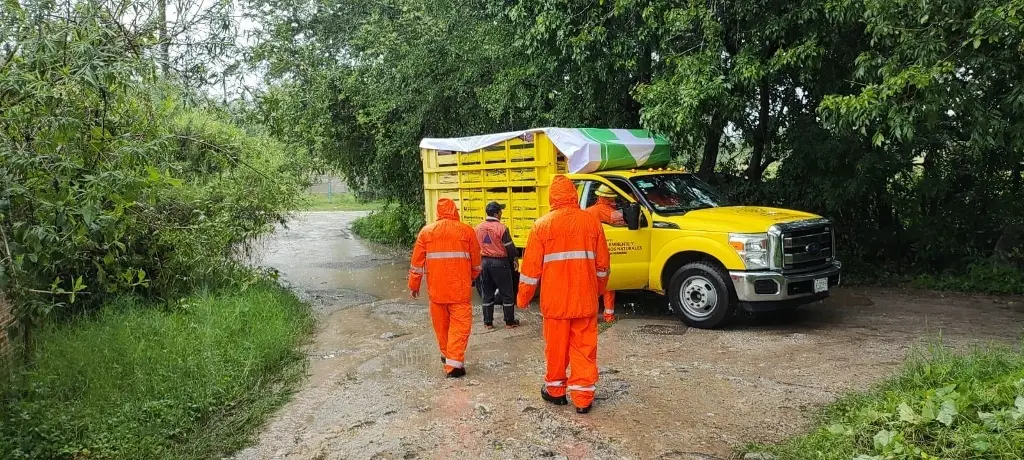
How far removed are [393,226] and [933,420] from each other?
17.3 m

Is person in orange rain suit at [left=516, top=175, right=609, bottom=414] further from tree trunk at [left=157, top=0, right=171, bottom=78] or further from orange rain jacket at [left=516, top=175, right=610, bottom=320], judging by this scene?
tree trunk at [left=157, top=0, right=171, bottom=78]

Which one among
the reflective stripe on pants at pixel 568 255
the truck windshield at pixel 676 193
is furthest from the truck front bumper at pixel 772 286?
the reflective stripe on pants at pixel 568 255

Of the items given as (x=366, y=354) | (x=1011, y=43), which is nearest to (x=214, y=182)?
(x=366, y=354)

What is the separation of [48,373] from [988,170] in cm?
1171

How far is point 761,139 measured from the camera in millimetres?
11938

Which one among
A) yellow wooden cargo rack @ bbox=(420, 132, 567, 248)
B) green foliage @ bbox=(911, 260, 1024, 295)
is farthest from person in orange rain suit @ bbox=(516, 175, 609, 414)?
green foliage @ bbox=(911, 260, 1024, 295)

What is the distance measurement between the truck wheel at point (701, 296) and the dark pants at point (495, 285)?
183 centimetres

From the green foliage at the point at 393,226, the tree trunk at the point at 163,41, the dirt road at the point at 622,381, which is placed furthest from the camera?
the green foliage at the point at 393,226

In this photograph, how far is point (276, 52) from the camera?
664 cm

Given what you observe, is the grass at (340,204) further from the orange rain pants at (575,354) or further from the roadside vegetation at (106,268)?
the orange rain pants at (575,354)

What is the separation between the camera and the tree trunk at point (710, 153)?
11683 mm

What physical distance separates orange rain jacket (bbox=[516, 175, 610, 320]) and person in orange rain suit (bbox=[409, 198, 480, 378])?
1011mm

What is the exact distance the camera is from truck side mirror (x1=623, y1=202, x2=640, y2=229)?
834cm

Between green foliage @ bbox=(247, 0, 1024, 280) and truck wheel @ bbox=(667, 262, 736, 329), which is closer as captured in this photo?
green foliage @ bbox=(247, 0, 1024, 280)
